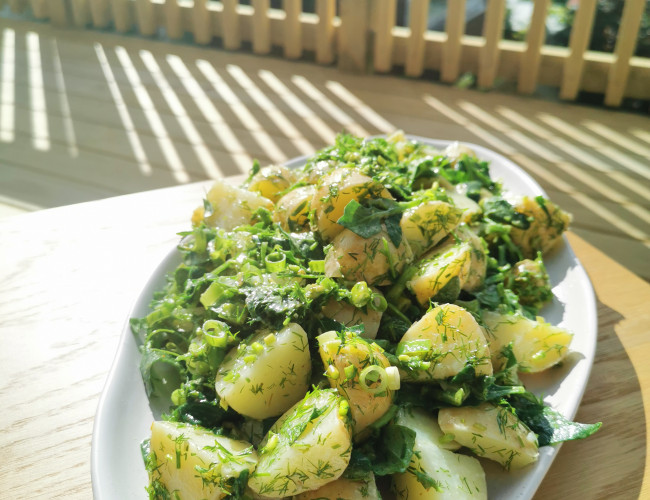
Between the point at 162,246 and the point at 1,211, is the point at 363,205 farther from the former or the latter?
the point at 1,211

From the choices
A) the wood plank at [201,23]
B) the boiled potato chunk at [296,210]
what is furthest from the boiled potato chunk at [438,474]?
the wood plank at [201,23]

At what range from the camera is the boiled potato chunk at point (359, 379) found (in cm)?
104

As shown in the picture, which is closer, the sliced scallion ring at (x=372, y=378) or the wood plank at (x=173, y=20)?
the sliced scallion ring at (x=372, y=378)

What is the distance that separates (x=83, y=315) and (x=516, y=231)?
1192 millimetres

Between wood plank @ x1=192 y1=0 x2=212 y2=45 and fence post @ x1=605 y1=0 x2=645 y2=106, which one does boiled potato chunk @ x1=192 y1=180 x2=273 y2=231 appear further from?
wood plank @ x1=192 y1=0 x2=212 y2=45

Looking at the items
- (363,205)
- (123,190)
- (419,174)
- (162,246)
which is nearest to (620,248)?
(419,174)

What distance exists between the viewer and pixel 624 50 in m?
3.47

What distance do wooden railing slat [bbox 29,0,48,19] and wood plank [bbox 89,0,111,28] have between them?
17.4 inches

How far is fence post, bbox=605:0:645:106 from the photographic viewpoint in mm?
3358

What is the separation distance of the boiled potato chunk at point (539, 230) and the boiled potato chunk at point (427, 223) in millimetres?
329

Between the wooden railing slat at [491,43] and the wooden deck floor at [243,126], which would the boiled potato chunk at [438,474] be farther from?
the wooden railing slat at [491,43]

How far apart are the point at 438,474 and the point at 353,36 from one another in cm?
346

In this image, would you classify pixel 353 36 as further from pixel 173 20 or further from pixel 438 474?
pixel 438 474

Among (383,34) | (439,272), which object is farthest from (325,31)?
(439,272)
